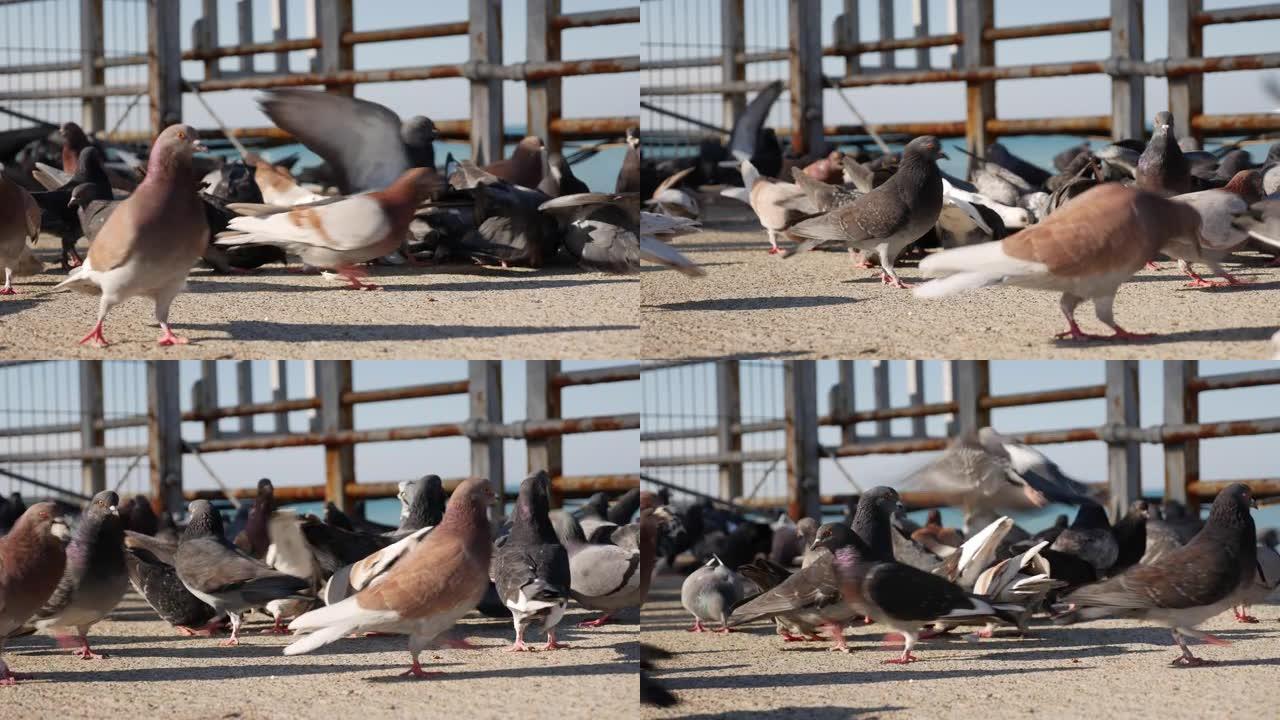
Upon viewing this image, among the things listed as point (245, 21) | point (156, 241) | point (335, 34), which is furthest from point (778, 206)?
point (245, 21)

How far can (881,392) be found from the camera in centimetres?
1082

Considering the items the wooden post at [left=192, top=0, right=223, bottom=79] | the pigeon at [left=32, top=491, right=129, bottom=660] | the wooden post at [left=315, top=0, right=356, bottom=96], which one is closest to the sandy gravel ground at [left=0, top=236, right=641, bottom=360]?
the pigeon at [left=32, top=491, right=129, bottom=660]

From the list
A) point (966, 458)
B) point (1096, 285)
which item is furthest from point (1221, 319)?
point (966, 458)

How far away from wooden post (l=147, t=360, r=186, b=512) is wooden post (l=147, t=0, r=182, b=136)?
1.83 metres

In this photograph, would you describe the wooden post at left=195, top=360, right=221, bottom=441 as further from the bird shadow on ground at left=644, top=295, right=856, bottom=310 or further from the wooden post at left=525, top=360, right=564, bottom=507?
the bird shadow on ground at left=644, top=295, right=856, bottom=310

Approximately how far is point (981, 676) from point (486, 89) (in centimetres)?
607

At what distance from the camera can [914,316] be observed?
4961 mm

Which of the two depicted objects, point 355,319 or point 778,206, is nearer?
point 355,319

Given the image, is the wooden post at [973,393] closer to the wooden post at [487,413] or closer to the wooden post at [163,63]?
the wooden post at [487,413]

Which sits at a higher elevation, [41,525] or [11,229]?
[11,229]

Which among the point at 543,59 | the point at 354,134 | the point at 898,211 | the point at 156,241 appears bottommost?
the point at 156,241

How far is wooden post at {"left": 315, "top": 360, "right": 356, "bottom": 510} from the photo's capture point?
366 inches

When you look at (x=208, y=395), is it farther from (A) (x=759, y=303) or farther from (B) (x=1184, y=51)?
(B) (x=1184, y=51)

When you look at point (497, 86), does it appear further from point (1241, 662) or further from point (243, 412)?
point (1241, 662)
